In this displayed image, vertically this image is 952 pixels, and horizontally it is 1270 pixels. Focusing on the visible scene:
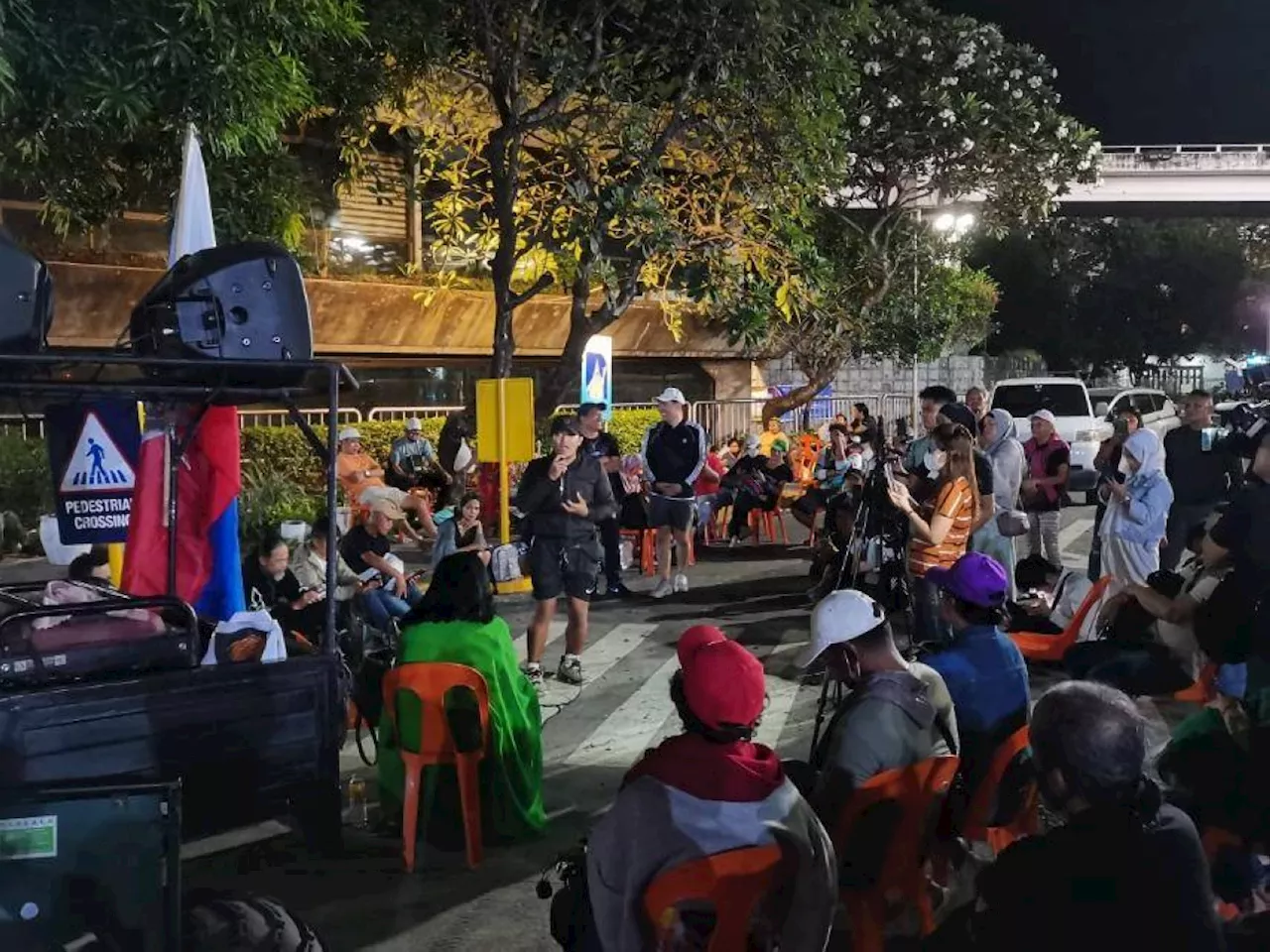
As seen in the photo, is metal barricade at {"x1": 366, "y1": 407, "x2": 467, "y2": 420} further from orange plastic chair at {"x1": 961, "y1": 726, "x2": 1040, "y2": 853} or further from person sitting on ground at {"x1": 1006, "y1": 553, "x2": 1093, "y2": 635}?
orange plastic chair at {"x1": 961, "y1": 726, "x2": 1040, "y2": 853}

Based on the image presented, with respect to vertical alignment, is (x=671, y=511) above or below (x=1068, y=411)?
below

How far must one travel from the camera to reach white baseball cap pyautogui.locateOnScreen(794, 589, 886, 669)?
3.86 metres

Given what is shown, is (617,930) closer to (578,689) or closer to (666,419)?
(578,689)

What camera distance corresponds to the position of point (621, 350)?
85.6ft

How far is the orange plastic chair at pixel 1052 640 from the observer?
772cm

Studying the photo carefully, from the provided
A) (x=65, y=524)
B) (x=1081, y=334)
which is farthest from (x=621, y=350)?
(x=1081, y=334)

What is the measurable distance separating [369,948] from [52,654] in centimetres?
158

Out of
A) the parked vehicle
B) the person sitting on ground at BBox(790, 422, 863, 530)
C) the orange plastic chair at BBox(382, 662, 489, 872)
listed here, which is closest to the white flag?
the orange plastic chair at BBox(382, 662, 489, 872)

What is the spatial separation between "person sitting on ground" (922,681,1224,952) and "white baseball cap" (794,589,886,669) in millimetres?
1295

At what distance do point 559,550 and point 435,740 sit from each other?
3.06 metres

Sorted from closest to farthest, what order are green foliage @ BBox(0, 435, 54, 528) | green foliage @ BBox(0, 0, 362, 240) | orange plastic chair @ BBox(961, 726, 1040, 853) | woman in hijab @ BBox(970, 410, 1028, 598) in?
1. orange plastic chair @ BBox(961, 726, 1040, 853)
2. green foliage @ BBox(0, 0, 362, 240)
3. woman in hijab @ BBox(970, 410, 1028, 598)
4. green foliage @ BBox(0, 435, 54, 528)

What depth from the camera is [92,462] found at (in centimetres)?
562

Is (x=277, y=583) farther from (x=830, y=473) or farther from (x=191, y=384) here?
(x=830, y=473)

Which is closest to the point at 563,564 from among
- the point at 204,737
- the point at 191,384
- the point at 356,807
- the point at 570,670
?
the point at 570,670
